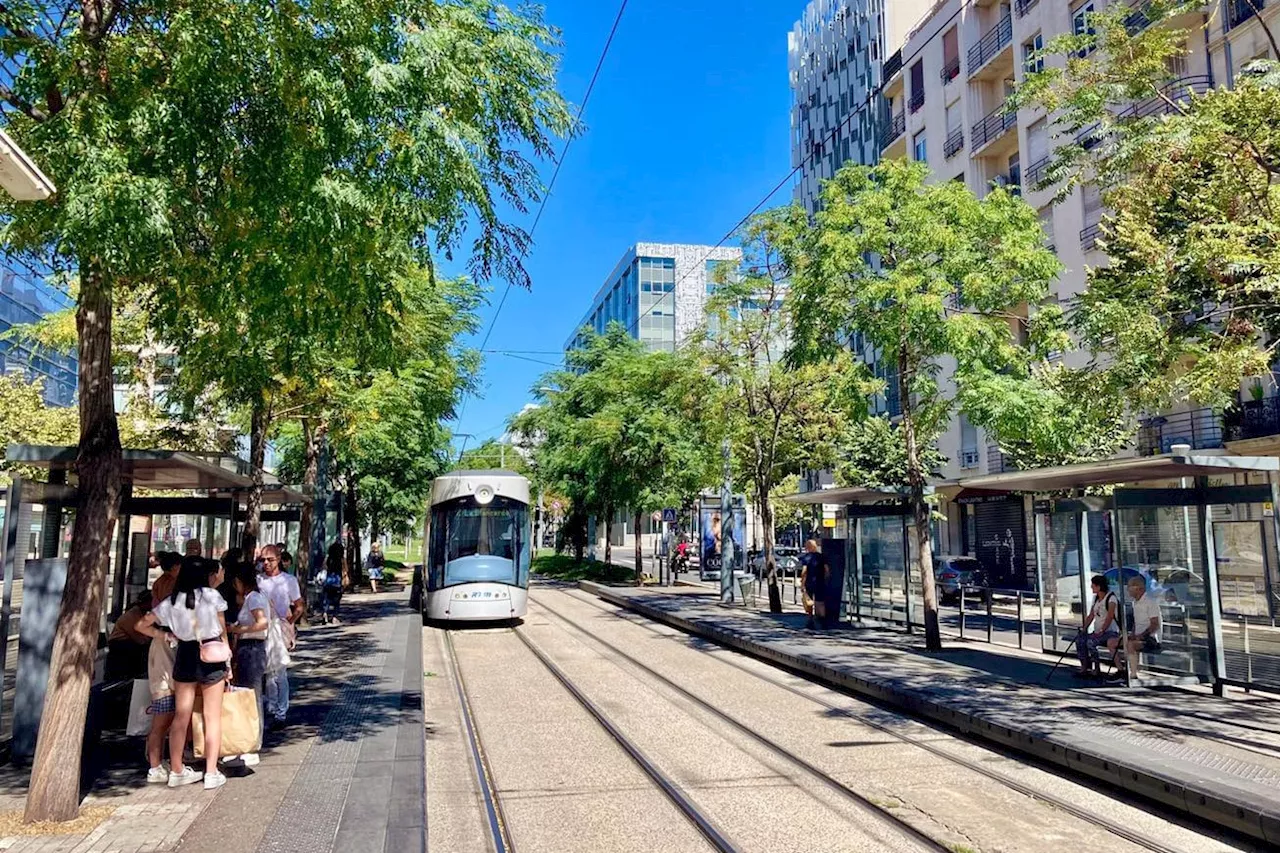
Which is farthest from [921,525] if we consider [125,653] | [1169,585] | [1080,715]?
[125,653]

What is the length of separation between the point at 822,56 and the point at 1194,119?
167 feet

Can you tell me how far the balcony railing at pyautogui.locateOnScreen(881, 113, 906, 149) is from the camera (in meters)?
42.8

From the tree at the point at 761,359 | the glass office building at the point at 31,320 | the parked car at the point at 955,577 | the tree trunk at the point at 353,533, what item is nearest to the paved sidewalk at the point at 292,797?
the tree at the point at 761,359

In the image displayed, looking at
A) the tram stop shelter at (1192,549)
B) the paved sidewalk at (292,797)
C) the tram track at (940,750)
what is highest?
the tram stop shelter at (1192,549)

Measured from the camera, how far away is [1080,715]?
32.0 feet

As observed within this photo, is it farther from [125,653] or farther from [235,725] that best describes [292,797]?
[125,653]

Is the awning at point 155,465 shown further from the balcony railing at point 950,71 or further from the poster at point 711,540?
the balcony railing at point 950,71

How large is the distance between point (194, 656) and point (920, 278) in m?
11.4

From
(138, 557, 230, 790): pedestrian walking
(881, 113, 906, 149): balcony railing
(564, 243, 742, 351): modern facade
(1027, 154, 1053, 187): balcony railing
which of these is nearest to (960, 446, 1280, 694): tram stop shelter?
(138, 557, 230, 790): pedestrian walking

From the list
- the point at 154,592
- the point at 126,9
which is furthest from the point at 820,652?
the point at 126,9

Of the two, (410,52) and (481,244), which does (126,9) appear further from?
(481,244)

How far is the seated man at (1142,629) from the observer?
11.8 metres

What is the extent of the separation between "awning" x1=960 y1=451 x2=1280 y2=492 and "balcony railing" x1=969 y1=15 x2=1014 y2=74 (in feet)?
83.9

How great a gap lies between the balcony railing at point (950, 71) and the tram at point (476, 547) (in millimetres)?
28001
